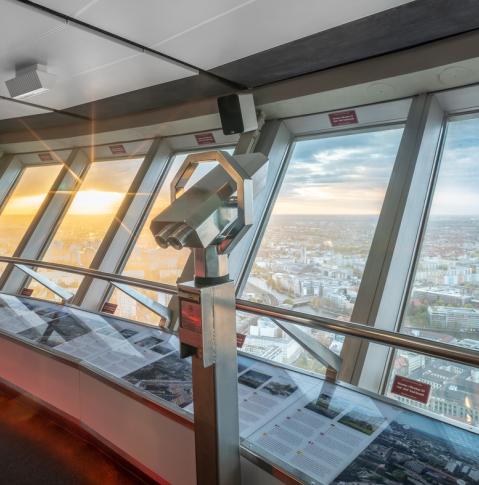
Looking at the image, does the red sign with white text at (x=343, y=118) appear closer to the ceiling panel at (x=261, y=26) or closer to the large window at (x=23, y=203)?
the ceiling panel at (x=261, y=26)

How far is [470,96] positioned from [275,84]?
143 centimetres

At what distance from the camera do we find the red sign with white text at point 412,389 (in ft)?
4.77

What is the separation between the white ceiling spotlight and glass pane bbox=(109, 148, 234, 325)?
1434mm

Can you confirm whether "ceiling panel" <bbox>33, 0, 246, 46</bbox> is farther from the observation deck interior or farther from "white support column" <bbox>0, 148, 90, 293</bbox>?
"white support column" <bbox>0, 148, 90, 293</bbox>

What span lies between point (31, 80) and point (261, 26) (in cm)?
181

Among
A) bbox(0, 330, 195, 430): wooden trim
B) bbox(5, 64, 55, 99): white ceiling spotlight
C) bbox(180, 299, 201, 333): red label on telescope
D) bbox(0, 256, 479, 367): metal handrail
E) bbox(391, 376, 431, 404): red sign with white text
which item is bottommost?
bbox(0, 330, 195, 430): wooden trim

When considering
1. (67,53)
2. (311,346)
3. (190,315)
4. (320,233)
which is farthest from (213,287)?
(67,53)

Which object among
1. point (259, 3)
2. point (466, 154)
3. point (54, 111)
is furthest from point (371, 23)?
point (54, 111)

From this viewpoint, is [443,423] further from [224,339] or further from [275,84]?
[275,84]

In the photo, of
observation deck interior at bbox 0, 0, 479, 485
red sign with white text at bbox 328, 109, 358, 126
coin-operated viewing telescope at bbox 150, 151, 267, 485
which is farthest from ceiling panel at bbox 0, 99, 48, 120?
coin-operated viewing telescope at bbox 150, 151, 267, 485

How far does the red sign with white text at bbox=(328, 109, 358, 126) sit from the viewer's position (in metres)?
3.03

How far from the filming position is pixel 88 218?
4785mm

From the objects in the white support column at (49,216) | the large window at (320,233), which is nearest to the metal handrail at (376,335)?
the large window at (320,233)

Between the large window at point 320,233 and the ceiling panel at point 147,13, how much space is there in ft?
5.40
